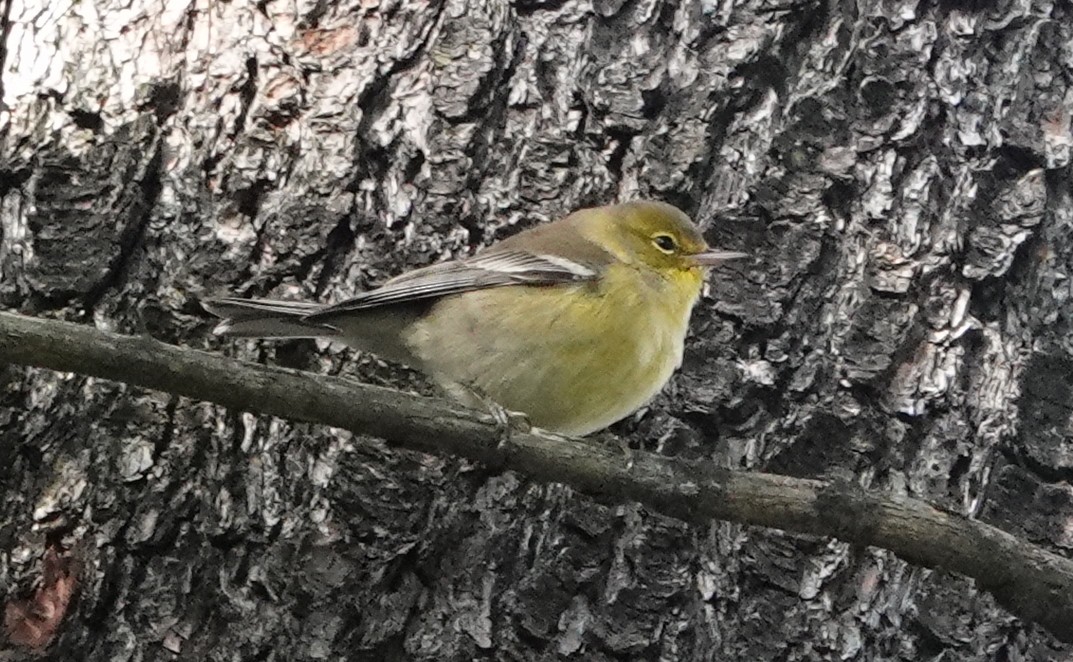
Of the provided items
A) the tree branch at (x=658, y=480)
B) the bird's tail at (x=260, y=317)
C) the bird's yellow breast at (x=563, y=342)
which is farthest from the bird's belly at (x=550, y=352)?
the tree branch at (x=658, y=480)

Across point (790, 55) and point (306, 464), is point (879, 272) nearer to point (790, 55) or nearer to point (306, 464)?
point (790, 55)

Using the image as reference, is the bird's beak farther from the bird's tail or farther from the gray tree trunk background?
the bird's tail

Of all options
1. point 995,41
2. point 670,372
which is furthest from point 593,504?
point 995,41

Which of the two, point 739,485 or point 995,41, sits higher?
point 995,41

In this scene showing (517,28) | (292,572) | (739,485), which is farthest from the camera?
(517,28)

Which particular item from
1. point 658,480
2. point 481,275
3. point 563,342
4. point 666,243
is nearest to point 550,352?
point 563,342
